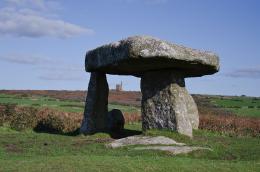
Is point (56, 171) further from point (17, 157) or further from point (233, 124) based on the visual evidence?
point (233, 124)

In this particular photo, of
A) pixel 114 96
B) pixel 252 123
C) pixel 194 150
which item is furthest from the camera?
pixel 114 96

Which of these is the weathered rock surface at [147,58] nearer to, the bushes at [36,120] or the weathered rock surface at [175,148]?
the weathered rock surface at [175,148]

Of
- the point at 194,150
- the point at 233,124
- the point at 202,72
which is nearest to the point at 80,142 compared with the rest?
the point at 194,150

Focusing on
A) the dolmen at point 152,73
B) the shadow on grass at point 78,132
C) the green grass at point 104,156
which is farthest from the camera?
the shadow on grass at point 78,132

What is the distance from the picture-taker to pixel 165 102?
2517 centimetres

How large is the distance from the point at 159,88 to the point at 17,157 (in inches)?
380

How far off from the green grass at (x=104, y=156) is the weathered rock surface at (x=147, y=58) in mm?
3356

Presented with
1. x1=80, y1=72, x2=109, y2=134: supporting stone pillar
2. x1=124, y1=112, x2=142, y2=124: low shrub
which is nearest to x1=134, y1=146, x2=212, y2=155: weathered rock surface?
x1=80, y1=72, x2=109, y2=134: supporting stone pillar

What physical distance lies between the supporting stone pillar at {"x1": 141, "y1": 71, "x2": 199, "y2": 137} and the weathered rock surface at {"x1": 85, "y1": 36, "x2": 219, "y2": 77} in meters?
0.54

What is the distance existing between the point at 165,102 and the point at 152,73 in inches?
68.4

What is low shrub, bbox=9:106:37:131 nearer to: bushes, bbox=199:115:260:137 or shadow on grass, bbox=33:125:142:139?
shadow on grass, bbox=33:125:142:139

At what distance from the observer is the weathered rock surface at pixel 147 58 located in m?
22.2

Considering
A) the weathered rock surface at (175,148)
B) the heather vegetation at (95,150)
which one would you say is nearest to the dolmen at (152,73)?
the heather vegetation at (95,150)

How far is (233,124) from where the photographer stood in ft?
108
